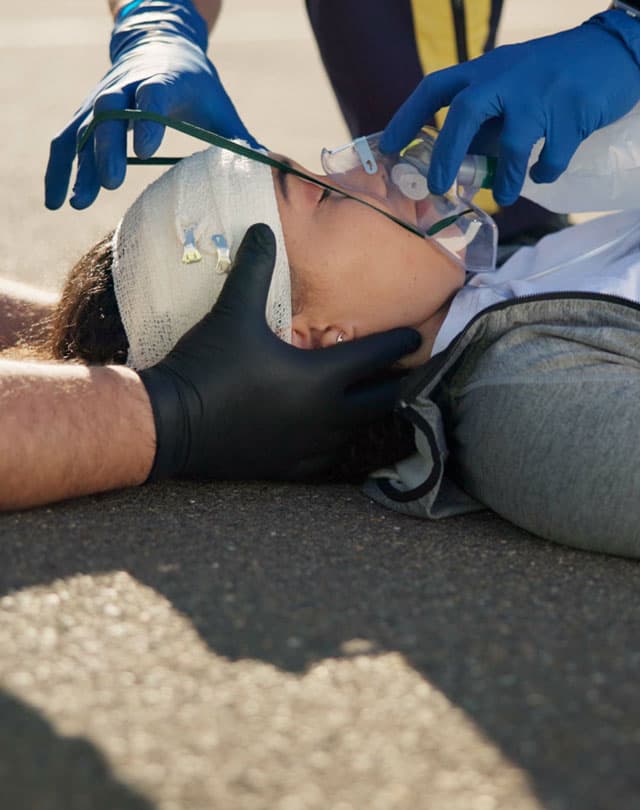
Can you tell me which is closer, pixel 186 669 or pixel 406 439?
pixel 186 669

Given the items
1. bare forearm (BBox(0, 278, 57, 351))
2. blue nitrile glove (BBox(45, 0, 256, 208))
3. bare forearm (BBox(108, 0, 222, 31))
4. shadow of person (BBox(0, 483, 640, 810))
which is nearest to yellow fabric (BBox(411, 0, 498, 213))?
bare forearm (BBox(108, 0, 222, 31))

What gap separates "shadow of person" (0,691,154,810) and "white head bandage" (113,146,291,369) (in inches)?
39.7

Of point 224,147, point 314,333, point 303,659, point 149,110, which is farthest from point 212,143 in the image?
point 303,659

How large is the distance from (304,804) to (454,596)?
0.56 meters

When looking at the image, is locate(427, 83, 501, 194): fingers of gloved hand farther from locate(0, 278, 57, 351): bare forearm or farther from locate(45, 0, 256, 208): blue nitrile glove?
locate(0, 278, 57, 351): bare forearm

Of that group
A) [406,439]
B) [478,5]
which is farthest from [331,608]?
[478,5]

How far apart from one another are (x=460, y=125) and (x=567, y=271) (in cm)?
46

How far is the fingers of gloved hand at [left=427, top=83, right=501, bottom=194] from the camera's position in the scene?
2.08 meters

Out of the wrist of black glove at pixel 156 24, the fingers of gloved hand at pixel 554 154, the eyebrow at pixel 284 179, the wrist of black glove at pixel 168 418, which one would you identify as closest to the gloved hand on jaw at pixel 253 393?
the wrist of black glove at pixel 168 418

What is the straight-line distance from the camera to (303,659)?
4.59ft

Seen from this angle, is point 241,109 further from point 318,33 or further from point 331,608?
point 331,608

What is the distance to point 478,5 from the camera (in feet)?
10.8

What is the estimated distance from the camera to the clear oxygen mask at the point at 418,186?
2219 millimetres

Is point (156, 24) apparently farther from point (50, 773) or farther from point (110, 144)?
point (50, 773)
